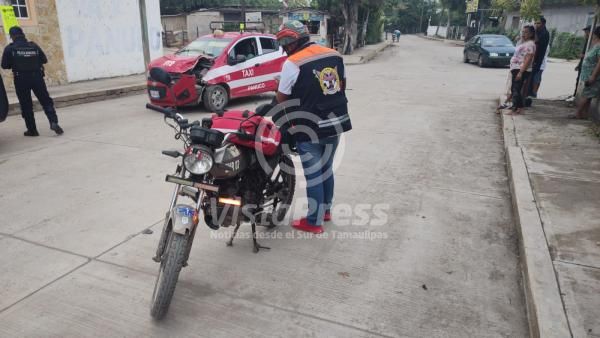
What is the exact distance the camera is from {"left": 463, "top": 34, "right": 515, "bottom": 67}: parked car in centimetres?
2006

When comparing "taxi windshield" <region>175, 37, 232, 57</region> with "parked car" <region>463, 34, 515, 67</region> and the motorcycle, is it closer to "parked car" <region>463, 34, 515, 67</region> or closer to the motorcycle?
the motorcycle

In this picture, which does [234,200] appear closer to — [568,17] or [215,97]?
[215,97]

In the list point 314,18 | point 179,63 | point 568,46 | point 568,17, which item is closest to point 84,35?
point 179,63

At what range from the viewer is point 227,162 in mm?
3143

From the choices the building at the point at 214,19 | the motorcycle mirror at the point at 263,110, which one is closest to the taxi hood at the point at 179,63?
the motorcycle mirror at the point at 263,110

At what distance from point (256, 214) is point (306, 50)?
1.44 metres

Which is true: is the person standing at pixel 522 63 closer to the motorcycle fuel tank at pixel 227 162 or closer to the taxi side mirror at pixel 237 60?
the taxi side mirror at pixel 237 60

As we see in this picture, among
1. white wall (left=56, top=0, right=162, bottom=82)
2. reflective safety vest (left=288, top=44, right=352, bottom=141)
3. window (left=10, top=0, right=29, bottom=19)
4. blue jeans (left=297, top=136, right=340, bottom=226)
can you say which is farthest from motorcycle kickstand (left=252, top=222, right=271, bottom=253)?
white wall (left=56, top=0, right=162, bottom=82)

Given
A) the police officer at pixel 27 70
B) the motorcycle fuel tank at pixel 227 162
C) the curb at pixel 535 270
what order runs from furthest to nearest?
the police officer at pixel 27 70, the motorcycle fuel tank at pixel 227 162, the curb at pixel 535 270

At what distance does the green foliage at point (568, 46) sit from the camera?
26406mm

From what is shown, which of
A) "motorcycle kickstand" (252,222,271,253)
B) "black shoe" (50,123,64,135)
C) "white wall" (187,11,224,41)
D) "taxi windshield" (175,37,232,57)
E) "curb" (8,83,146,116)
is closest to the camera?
"motorcycle kickstand" (252,222,271,253)

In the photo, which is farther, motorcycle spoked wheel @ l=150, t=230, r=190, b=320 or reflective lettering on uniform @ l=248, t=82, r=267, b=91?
reflective lettering on uniform @ l=248, t=82, r=267, b=91

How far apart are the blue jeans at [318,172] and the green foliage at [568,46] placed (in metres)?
27.4

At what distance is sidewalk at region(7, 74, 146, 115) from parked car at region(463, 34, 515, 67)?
1489cm
